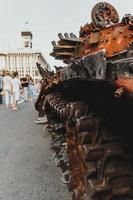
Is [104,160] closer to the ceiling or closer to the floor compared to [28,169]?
closer to the ceiling

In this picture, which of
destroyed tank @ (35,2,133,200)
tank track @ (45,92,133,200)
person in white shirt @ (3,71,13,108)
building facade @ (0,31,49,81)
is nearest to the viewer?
destroyed tank @ (35,2,133,200)

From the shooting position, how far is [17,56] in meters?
92.0

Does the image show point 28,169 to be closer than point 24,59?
Yes

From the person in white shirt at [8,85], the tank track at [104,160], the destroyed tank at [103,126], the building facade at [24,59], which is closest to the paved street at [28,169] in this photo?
the destroyed tank at [103,126]

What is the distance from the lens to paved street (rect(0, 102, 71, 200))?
530 cm

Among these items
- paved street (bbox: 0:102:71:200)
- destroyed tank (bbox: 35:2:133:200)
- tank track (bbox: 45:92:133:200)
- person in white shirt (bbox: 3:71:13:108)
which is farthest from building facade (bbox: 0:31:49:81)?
tank track (bbox: 45:92:133:200)

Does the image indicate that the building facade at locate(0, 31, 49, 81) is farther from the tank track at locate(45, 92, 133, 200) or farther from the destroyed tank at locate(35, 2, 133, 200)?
the tank track at locate(45, 92, 133, 200)

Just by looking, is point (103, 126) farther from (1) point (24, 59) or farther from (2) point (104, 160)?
(1) point (24, 59)

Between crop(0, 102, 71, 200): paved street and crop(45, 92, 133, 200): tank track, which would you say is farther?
crop(0, 102, 71, 200): paved street

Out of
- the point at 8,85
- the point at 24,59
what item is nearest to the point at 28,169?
the point at 8,85

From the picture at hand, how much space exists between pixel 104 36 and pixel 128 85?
4669 millimetres

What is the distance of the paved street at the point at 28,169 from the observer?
5.30 m

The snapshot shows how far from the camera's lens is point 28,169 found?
6480mm

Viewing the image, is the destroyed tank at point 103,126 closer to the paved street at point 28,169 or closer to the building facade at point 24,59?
the paved street at point 28,169
